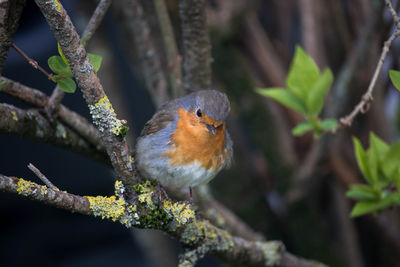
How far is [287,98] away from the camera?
2.11 metres

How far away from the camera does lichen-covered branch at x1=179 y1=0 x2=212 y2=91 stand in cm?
203

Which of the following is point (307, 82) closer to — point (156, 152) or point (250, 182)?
point (156, 152)

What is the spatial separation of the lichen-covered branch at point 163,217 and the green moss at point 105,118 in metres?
0.21

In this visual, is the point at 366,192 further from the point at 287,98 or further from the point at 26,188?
the point at 26,188

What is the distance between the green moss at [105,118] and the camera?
1476 millimetres

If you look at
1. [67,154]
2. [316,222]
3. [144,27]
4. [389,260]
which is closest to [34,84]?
[67,154]

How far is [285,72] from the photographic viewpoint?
3.22 m

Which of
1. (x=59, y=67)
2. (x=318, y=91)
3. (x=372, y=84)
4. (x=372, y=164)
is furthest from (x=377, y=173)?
(x=59, y=67)

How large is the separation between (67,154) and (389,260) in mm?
2609

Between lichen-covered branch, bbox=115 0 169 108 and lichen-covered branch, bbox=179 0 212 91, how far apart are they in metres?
0.22

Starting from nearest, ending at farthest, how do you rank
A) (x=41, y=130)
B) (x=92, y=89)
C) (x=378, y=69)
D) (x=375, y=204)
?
(x=92, y=89), (x=378, y=69), (x=41, y=130), (x=375, y=204)

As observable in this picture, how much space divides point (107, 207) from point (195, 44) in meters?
0.97

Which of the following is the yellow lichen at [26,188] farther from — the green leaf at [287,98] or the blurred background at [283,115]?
the blurred background at [283,115]

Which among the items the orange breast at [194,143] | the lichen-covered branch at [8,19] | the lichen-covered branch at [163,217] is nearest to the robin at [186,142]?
the orange breast at [194,143]
